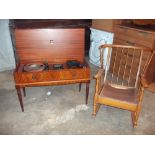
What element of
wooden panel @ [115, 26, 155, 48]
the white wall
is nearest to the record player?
wooden panel @ [115, 26, 155, 48]

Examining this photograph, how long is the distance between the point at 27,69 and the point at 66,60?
20.1 inches

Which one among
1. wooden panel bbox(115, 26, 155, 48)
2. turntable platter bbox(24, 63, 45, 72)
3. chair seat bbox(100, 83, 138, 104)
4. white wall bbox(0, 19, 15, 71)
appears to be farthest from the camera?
white wall bbox(0, 19, 15, 71)

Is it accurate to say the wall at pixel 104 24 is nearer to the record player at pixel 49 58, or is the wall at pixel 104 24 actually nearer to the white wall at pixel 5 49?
the record player at pixel 49 58

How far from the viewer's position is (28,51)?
2.05 metres

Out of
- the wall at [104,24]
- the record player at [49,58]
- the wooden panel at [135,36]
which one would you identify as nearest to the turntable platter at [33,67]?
the record player at [49,58]

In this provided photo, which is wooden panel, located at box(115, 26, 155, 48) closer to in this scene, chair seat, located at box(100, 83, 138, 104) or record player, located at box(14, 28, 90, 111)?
chair seat, located at box(100, 83, 138, 104)

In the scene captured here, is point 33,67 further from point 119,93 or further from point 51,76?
point 119,93

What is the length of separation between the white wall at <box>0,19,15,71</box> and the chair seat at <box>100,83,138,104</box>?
1.94 meters

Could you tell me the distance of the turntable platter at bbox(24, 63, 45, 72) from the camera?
6.31 feet

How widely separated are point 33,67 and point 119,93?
103 centimetres

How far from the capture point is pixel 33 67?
1.98 meters
